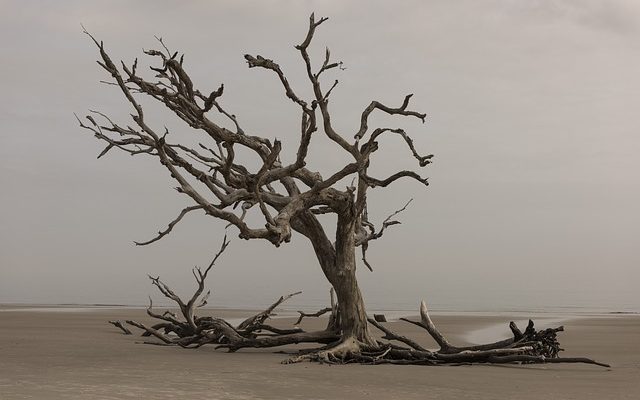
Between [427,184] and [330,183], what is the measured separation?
1363mm

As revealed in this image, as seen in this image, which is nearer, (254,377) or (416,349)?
(254,377)

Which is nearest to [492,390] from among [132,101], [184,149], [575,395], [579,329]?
[575,395]

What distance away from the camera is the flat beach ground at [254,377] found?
7398mm

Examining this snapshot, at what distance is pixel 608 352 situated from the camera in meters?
14.0

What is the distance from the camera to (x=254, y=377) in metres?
8.61

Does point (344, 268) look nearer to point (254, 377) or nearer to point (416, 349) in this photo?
point (416, 349)

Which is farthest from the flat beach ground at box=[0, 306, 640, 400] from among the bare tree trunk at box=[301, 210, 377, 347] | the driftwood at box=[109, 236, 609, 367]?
the bare tree trunk at box=[301, 210, 377, 347]

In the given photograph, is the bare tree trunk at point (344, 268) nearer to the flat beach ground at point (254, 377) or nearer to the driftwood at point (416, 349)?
the driftwood at point (416, 349)

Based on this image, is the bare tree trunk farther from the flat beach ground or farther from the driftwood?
the flat beach ground

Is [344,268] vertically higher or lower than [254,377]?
higher

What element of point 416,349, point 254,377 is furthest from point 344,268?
point 254,377

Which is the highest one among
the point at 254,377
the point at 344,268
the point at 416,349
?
the point at 344,268

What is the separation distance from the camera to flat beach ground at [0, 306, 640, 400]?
7.40 m

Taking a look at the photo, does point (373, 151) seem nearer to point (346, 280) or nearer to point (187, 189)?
point (346, 280)
